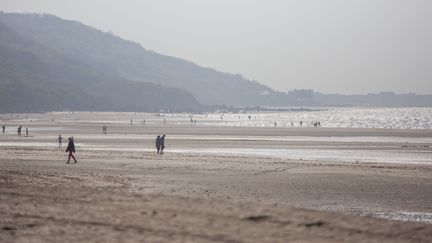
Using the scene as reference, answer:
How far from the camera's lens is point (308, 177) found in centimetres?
2461

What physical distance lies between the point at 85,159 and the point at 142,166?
19.1 feet

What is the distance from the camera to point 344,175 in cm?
2541

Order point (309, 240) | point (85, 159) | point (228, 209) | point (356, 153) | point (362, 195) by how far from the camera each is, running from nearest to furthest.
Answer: point (309, 240)
point (228, 209)
point (362, 195)
point (85, 159)
point (356, 153)

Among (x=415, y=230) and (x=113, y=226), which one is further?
(x=415, y=230)

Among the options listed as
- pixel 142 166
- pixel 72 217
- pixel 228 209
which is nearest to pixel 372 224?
pixel 228 209

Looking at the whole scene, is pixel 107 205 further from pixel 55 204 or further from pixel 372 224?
pixel 372 224

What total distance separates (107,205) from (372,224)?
591 cm

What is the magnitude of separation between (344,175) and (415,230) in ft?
45.1

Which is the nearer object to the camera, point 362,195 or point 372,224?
point 372,224

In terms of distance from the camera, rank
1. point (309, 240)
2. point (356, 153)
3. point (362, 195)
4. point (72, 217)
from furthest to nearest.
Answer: point (356, 153) < point (362, 195) < point (72, 217) < point (309, 240)

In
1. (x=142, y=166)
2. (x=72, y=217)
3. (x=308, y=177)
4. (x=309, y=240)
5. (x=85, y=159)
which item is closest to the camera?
(x=309, y=240)

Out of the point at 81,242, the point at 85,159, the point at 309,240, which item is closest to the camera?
the point at 81,242

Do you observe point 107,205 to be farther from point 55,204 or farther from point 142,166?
point 142,166

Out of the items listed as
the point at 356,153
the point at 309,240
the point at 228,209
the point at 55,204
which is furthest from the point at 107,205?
the point at 356,153
